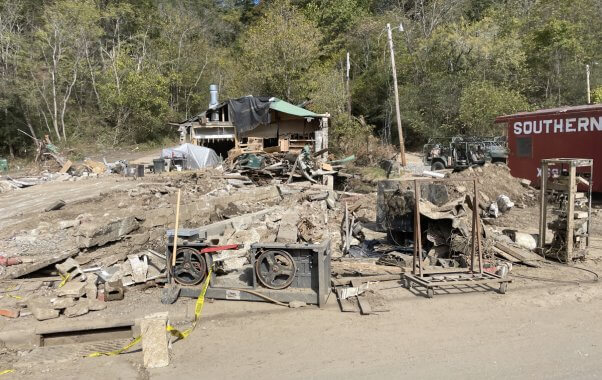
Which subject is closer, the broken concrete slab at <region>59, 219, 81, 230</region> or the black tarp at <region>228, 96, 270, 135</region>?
the broken concrete slab at <region>59, 219, 81, 230</region>

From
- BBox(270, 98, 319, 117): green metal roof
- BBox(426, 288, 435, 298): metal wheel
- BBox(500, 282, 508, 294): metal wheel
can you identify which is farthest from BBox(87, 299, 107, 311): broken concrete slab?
BBox(270, 98, 319, 117): green metal roof

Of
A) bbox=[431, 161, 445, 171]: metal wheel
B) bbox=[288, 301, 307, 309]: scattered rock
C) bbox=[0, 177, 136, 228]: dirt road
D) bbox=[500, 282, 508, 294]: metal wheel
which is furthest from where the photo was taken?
bbox=[431, 161, 445, 171]: metal wheel

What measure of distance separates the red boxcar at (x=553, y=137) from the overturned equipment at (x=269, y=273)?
12.0 m

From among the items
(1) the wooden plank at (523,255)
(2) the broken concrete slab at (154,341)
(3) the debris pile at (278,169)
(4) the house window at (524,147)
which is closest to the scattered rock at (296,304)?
(2) the broken concrete slab at (154,341)

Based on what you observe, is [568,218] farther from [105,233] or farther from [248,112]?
[248,112]

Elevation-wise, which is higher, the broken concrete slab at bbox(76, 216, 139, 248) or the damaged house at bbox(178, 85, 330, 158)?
the damaged house at bbox(178, 85, 330, 158)

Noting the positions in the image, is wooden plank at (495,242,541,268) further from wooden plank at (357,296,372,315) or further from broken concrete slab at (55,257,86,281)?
broken concrete slab at (55,257,86,281)

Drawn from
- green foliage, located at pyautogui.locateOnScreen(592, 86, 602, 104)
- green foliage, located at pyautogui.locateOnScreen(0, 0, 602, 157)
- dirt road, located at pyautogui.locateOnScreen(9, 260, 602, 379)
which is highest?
green foliage, located at pyautogui.locateOnScreen(0, 0, 602, 157)

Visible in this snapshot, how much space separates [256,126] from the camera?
83.1 feet

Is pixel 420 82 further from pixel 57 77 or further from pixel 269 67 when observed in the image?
pixel 57 77

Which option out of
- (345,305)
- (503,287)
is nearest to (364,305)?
(345,305)

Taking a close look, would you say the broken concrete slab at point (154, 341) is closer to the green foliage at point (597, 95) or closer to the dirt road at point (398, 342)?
the dirt road at point (398, 342)

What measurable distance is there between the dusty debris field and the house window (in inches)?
299

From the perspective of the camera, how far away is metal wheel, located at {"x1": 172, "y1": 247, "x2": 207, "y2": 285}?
21.6 feet
